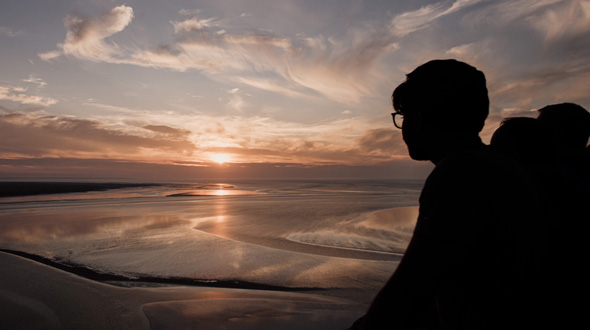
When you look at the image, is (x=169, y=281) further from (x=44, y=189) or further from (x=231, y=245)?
(x=44, y=189)

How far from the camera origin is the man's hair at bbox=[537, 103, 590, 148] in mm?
3301

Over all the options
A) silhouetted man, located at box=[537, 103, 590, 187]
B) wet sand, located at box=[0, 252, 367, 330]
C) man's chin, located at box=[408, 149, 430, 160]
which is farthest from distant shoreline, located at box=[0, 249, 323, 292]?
man's chin, located at box=[408, 149, 430, 160]

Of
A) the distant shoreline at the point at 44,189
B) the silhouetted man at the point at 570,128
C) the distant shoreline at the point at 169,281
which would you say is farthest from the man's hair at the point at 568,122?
the distant shoreline at the point at 44,189

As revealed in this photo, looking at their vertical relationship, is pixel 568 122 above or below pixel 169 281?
above

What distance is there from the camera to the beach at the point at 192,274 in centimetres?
600

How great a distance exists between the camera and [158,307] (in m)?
6.41

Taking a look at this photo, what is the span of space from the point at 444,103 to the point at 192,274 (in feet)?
27.0

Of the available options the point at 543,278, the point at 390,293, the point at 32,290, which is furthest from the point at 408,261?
the point at 32,290

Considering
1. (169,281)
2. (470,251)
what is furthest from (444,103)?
(169,281)

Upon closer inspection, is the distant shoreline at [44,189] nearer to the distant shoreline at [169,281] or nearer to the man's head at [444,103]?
the distant shoreline at [169,281]

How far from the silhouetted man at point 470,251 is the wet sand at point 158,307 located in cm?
481

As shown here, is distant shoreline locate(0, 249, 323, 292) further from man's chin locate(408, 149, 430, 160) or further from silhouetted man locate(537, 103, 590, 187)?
man's chin locate(408, 149, 430, 160)

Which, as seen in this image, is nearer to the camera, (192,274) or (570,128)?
(570,128)

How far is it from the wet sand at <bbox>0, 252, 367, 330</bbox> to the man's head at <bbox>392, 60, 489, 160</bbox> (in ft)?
16.3
